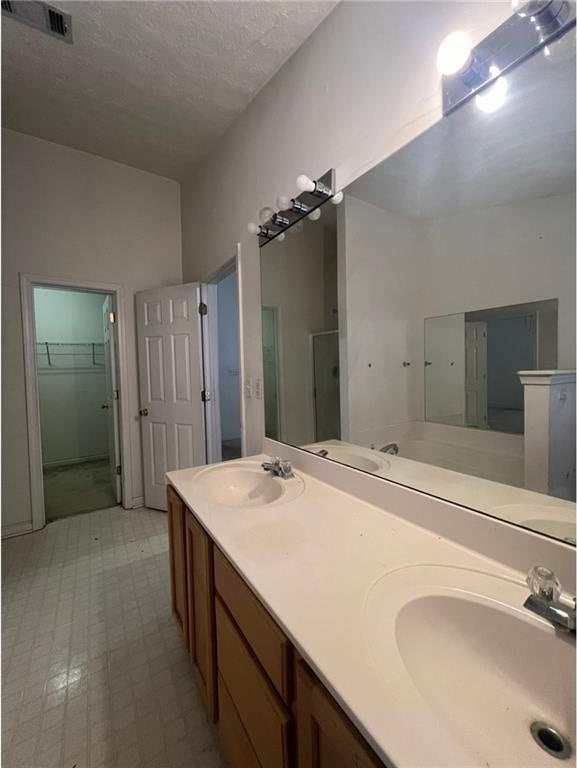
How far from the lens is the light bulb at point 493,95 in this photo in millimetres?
784

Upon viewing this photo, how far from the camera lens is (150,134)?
2279mm

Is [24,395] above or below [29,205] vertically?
below

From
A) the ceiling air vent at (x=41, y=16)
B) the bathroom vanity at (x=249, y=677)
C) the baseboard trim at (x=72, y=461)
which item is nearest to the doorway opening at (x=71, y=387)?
the baseboard trim at (x=72, y=461)

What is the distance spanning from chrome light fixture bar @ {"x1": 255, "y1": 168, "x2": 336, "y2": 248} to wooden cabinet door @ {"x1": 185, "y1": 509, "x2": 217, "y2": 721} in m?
1.35

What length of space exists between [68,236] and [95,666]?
280cm

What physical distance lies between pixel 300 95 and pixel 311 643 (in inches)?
78.9

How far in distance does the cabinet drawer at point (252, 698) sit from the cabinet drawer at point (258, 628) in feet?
0.10

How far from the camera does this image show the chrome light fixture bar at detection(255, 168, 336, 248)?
1312 mm

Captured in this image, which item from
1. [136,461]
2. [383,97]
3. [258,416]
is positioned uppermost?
[383,97]

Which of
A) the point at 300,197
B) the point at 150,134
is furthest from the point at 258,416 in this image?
the point at 150,134

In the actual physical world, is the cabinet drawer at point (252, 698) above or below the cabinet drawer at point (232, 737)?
above

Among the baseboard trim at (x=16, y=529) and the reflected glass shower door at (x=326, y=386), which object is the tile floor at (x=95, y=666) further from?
the reflected glass shower door at (x=326, y=386)

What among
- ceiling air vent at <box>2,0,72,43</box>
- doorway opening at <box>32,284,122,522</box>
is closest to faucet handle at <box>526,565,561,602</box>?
ceiling air vent at <box>2,0,72,43</box>

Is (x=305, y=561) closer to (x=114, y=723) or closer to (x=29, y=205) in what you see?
(x=114, y=723)
